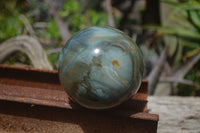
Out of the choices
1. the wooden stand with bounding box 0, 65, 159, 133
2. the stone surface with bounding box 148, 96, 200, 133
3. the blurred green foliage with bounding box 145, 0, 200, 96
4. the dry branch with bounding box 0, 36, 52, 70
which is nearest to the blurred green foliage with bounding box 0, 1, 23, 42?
the dry branch with bounding box 0, 36, 52, 70

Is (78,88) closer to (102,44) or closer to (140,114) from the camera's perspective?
(102,44)

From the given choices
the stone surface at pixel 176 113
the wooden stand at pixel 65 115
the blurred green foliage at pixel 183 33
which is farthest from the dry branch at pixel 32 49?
the blurred green foliage at pixel 183 33

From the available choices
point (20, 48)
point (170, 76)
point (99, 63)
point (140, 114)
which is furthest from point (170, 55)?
point (99, 63)

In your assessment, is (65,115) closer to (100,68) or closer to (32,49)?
(100,68)

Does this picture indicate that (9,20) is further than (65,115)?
Yes

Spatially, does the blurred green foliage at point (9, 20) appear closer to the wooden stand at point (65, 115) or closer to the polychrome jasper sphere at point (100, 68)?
the wooden stand at point (65, 115)

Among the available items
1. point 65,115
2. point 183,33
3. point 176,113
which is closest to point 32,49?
point 65,115

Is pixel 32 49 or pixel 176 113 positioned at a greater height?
pixel 32 49
